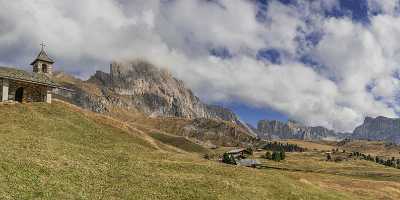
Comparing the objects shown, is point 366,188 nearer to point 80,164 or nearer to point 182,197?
point 182,197

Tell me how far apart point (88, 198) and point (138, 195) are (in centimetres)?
559

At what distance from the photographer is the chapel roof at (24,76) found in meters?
78.4

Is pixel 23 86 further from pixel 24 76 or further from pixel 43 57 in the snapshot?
pixel 43 57

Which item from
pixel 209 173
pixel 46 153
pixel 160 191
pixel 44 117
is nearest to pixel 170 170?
pixel 209 173

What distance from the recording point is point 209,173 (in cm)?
5631

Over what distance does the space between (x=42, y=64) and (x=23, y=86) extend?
45.4ft

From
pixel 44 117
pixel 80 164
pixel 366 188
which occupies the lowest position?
pixel 366 188

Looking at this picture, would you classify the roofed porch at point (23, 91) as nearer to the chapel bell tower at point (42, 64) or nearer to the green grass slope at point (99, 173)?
the green grass slope at point (99, 173)

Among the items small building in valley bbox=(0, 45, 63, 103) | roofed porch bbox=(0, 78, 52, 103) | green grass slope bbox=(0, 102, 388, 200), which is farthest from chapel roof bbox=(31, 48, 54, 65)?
green grass slope bbox=(0, 102, 388, 200)

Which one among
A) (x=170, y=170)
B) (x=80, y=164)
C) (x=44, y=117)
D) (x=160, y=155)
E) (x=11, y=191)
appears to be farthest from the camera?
(x=44, y=117)

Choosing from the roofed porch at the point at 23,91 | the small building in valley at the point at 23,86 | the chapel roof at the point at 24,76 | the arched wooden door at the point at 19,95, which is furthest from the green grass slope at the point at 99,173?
the chapel roof at the point at 24,76

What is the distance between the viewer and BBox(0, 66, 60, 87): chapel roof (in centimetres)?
7843

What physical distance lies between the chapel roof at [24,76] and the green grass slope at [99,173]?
8792mm

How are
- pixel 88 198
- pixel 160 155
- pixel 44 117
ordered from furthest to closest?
pixel 44 117 → pixel 160 155 → pixel 88 198
